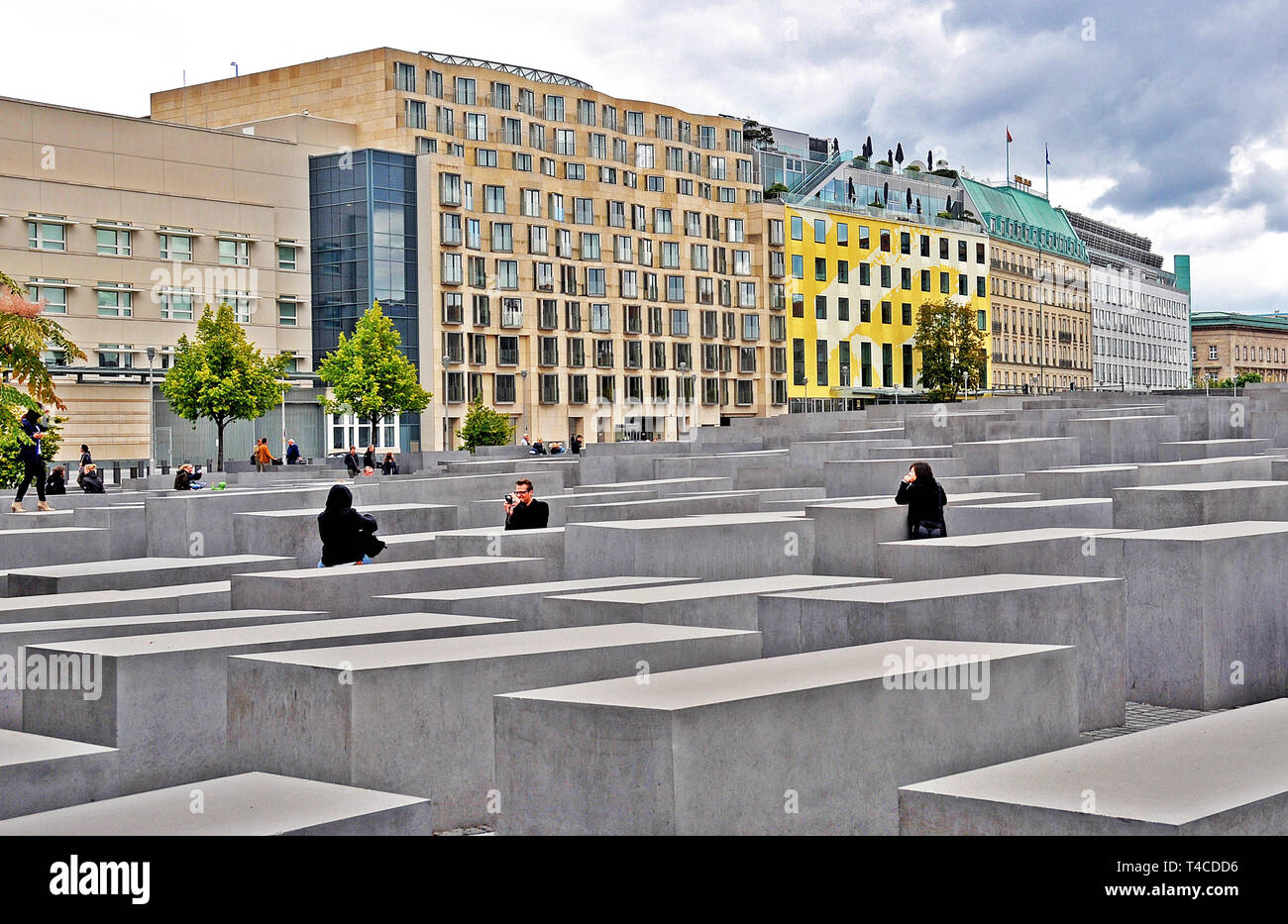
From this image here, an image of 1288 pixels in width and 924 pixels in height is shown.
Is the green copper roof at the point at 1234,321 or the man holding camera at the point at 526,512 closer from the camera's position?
the man holding camera at the point at 526,512

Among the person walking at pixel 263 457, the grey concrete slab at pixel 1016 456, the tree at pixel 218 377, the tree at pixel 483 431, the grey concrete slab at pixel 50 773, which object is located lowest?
the grey concrete slab at pixel 50 773

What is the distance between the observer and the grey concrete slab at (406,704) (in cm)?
750

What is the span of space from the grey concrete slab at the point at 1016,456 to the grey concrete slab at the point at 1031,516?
28.2 feet

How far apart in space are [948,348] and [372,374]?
131 feet

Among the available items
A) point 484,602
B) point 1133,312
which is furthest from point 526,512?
point 1133,312

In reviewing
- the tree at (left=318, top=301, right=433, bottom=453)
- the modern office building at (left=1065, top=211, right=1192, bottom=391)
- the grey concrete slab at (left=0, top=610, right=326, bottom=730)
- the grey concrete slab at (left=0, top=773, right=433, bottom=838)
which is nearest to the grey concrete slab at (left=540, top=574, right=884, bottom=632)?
the grey concrete slab at (left=0, top=610, right=326, bottom=730)

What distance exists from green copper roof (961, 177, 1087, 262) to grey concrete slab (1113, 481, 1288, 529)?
9703 cm

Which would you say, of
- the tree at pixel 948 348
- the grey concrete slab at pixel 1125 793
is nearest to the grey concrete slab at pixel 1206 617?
the grey concrete slab at pixel 1125 793

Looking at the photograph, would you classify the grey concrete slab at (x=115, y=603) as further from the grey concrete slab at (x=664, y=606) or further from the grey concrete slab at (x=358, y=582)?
the grey concrete slab at (x=664, y=606)

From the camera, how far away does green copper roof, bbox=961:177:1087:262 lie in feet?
361

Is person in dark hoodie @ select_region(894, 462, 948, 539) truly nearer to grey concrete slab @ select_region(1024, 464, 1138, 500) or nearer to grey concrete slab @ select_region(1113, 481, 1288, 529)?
grey concrete slab @ select_region(1113, 481, 1288, 529)

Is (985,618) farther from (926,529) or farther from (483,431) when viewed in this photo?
(483,431)

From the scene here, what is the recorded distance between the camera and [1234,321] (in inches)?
6009
